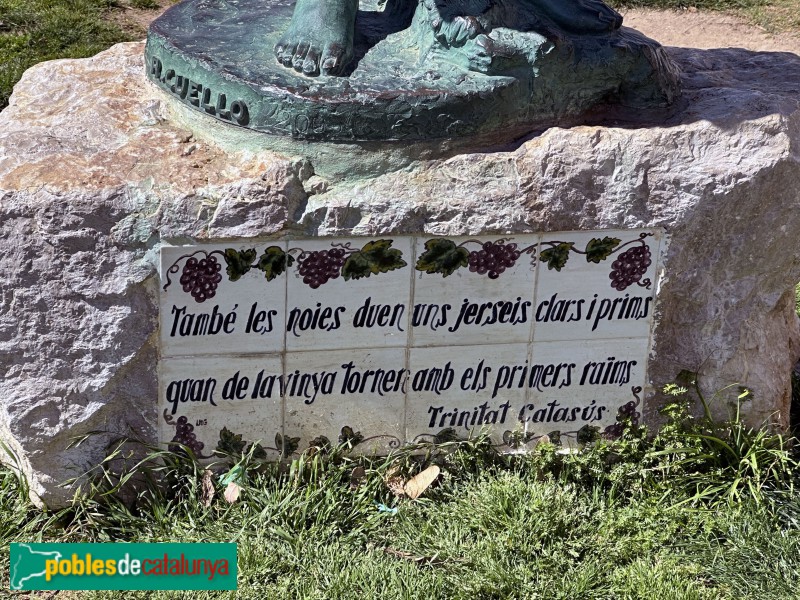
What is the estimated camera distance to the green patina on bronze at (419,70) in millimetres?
2918

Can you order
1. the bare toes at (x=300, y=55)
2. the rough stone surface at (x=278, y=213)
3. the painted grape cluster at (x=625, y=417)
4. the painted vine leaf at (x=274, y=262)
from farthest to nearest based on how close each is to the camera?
the painted grape cluster at (x=625, y=417), the bare toes at (x=300, y=55), the painted vine leaf at (x=274, y=262), the rough stone surface at (x=278, y=213)

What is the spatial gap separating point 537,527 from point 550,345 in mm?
512

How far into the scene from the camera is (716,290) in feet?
10.4

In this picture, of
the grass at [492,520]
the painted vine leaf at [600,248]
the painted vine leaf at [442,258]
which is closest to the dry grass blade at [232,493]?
the grass at [492,520]

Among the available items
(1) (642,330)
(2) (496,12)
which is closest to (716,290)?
(1) (642,330)

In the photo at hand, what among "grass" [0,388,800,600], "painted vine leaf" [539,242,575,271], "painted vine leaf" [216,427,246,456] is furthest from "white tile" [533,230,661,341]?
"painted vine leaf" [216,427,246,456]

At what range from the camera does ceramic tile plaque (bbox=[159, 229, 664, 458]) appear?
294 cm

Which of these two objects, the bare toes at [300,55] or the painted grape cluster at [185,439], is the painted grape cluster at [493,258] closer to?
the bare toes at [300,55]

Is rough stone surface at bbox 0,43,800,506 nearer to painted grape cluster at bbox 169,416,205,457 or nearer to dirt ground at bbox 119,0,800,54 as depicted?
painted grape cluster at bbox 169,416,205,457

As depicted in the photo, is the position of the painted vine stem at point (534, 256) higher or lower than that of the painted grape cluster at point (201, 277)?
higher

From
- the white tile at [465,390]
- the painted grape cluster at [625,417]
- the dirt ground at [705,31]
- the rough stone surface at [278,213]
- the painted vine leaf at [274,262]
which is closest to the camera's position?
the rough stone surface at [278,213]

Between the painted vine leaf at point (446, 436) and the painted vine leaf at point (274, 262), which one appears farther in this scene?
the painted vine leaf at point (446, 436)

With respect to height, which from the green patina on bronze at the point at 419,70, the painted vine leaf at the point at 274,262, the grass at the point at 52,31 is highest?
the green patina on bronze at the point at 419,70

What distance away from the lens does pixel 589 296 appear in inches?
123
